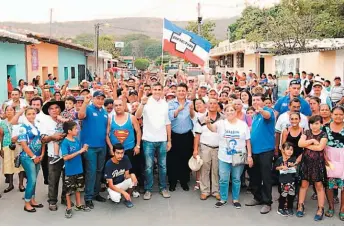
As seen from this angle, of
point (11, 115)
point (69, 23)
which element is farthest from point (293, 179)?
point (69, 23)

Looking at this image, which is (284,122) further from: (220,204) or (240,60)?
(240,60)

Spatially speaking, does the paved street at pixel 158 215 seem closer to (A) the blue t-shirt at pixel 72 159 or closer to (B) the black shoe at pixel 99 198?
(B) the black shoe at pixel 99 198

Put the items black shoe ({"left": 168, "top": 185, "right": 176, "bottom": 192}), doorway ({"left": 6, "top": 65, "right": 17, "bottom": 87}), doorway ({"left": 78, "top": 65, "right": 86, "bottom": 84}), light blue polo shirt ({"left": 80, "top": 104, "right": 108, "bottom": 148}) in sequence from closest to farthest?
1. light blue polo shirt ({"left": 80, "top": 104, "right": 108, "bottom": 148})
2. black shoe ({"left": 168, "top": 185, "right": 176, "bottom": 192})
3. doorway ({"left": 6, "top": 65, "right": 17, "bottom": 87})
4. doorway ({"left": 78, "top": 65, "right": 86, "bottom": 84})

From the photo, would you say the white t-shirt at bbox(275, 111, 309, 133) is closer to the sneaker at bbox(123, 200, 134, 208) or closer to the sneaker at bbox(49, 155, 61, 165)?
the sneaker at bbox(123, 200, 134, 208)

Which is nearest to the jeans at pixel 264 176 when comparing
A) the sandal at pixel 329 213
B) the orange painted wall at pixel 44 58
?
the sandal at pixel 329 213

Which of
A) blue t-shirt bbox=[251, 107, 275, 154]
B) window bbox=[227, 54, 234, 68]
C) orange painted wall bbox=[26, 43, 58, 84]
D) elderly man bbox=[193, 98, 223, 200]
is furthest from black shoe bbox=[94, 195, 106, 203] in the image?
window bbox=[227, 54, 234, 68]

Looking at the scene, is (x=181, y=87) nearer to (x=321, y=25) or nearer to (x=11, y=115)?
(x=11, y=115)

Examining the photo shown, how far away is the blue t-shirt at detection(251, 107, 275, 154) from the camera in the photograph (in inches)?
233

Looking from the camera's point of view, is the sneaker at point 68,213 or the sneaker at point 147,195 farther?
the sneaker at point 147,195

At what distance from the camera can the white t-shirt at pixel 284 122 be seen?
634cm

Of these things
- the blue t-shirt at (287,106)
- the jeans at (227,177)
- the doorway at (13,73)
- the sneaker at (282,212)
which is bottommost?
the sneaker at (282,212)

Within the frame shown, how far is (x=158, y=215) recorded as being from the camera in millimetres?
5707

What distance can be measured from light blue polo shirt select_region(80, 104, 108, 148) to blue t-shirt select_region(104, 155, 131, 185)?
365 mm

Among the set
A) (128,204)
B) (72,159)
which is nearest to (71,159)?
(72,159)
